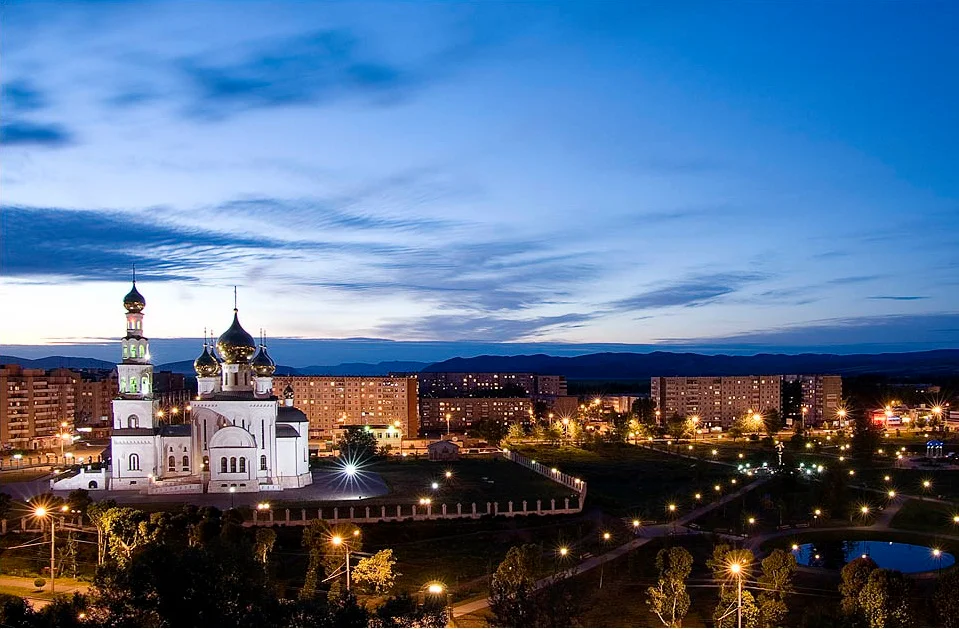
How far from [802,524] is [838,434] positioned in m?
43.5

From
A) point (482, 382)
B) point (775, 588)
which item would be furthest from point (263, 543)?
point (482, 382)

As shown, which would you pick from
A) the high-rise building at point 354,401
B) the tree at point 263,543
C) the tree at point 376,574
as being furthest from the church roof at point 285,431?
the high-rise building at point 354,401

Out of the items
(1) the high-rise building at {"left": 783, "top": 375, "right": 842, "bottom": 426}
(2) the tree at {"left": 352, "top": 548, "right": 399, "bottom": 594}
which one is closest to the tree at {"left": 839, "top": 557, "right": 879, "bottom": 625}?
(2) the tree at {"left": 352, "top": 548, "right": 399, "bottom": 594}

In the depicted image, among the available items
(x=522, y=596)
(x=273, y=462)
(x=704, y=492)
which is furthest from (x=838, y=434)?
(x=522, y=596)

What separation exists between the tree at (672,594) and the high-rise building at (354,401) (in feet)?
218

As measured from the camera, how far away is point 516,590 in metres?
20.3

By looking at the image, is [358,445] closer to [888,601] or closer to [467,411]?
[467,411]

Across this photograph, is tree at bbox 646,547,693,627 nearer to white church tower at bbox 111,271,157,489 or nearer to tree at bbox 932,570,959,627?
tree at bbox 932,570,959,627

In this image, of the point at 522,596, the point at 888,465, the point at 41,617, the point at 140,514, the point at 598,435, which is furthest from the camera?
the point at 598,435

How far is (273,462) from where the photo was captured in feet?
147

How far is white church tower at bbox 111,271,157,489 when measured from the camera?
144ft

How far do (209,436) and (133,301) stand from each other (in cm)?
867

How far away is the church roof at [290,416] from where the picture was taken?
47.1 m

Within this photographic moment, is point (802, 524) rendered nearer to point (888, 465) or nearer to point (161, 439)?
point (888, 465)
